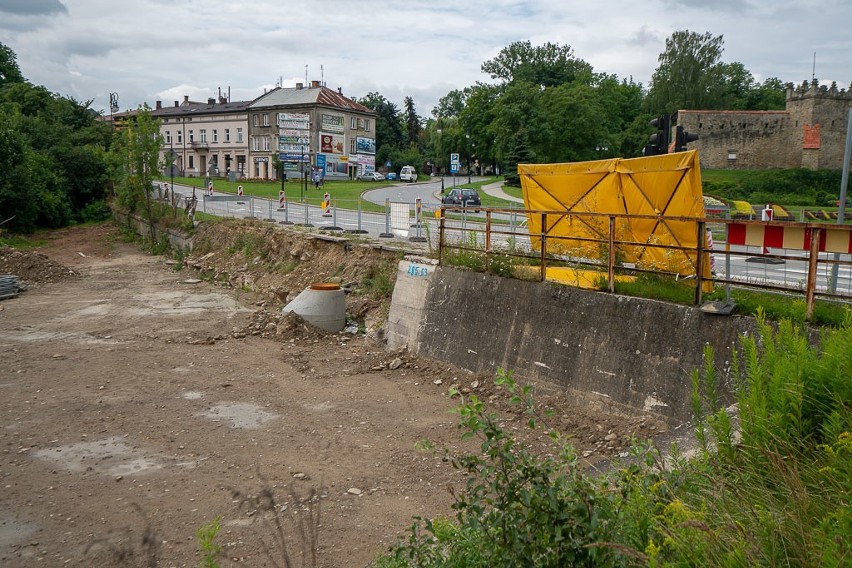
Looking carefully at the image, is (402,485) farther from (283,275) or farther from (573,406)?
(283,275)

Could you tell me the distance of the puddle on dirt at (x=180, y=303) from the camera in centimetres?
2027

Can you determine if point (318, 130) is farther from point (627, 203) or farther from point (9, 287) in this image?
point (627, 203)

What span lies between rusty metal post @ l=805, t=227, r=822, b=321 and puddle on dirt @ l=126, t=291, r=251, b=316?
50.6ft

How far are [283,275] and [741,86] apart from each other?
297 feet

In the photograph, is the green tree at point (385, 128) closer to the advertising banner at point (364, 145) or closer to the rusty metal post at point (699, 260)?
the advertising banner at point (364, 145)

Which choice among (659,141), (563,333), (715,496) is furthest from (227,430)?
(659,141)

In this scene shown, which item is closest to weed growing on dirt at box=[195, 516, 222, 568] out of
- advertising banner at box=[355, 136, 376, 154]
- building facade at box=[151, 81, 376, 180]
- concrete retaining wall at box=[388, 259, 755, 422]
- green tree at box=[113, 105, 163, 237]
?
concrete retaining wall at box=[388, 259, 755, 422]

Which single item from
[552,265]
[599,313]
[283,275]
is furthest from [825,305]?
[283,275]

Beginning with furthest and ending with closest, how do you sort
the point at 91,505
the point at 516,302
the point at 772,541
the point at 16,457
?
the point at 516,302
the point at 16,457
the point at 91,505
the point at 772,541

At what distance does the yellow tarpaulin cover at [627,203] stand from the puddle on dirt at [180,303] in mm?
10449

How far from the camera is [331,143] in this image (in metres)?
81.4

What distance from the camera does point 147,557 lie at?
7062 millimetres

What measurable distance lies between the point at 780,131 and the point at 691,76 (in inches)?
946

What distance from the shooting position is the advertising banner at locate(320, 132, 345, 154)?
80312 millimetres
